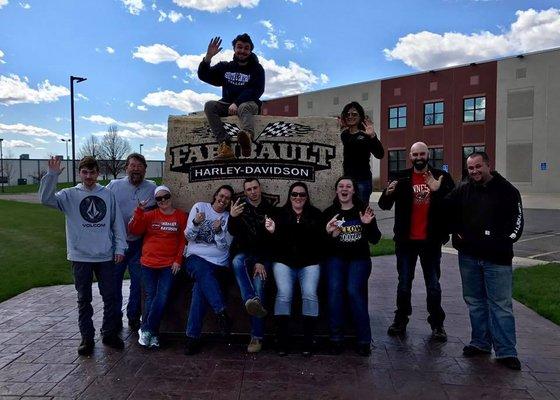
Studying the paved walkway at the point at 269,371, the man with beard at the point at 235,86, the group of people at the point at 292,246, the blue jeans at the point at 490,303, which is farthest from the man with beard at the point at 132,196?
the blue jeans at the point at 490,303

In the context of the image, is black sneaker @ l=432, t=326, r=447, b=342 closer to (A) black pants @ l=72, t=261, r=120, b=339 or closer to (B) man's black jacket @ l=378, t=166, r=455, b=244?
(B) man's black jacket @ l=378, t=166, r=455, b=244

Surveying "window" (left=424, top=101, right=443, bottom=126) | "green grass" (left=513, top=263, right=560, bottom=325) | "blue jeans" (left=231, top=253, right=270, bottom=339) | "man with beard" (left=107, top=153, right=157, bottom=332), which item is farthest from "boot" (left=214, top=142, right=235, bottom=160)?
"window" (left=424, top=101, right=443, bottom=126)

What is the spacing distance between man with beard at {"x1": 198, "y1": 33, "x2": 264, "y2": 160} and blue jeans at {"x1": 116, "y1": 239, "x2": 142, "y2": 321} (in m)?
1.42

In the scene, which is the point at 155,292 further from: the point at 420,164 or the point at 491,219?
the point at 491,219

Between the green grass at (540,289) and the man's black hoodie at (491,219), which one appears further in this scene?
the green grass at (540,289)

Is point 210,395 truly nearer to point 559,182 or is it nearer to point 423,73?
point 559,182

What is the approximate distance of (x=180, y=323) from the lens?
17.9ft

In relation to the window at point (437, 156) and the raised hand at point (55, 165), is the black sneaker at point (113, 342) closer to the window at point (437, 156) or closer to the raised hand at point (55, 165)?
the raised hand at point (55, 165)

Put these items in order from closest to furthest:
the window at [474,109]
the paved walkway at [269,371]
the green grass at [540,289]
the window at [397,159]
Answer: the paved walkway at [269,371] < the green grass at [540,289] < the window at [474,109] < the window at [397,159]

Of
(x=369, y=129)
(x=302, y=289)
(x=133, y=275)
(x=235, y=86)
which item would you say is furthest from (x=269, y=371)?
(x=235, y=86)

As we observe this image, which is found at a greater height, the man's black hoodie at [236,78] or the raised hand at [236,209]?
the man's black hoodie at [236,78]

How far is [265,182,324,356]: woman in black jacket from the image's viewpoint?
490 cm

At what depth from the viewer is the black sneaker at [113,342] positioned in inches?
199

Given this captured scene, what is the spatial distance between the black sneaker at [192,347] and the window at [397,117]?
35599mm
